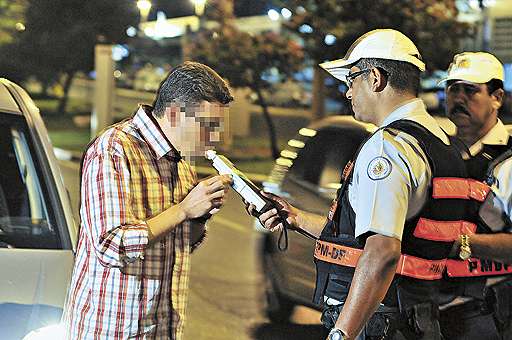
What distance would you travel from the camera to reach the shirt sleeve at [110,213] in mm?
2787

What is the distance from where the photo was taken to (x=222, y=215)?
14.4m

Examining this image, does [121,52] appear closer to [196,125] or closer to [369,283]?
[196,125]

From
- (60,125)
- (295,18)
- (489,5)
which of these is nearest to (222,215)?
(295,18)

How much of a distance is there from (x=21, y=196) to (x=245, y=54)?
17.6m

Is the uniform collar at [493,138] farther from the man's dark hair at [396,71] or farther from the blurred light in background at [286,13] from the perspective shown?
the blurred light in background at [286,13]

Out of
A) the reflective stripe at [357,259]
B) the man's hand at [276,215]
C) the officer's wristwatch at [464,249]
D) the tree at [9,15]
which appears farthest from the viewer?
the tree at [9,15]

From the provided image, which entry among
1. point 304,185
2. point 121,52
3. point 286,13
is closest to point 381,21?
point 286,13

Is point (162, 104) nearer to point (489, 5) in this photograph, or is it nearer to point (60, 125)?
point (489, 5)

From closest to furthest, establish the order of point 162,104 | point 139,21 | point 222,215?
point 162,104, point 222,215, point 139,21

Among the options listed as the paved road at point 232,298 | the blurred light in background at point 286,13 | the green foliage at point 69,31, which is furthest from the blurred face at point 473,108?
the green foliage at point 69,31

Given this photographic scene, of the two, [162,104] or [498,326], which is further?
[498,326]

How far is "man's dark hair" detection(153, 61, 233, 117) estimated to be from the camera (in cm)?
290

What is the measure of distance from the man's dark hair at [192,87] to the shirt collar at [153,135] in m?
0.06

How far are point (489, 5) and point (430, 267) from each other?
19.6 m
